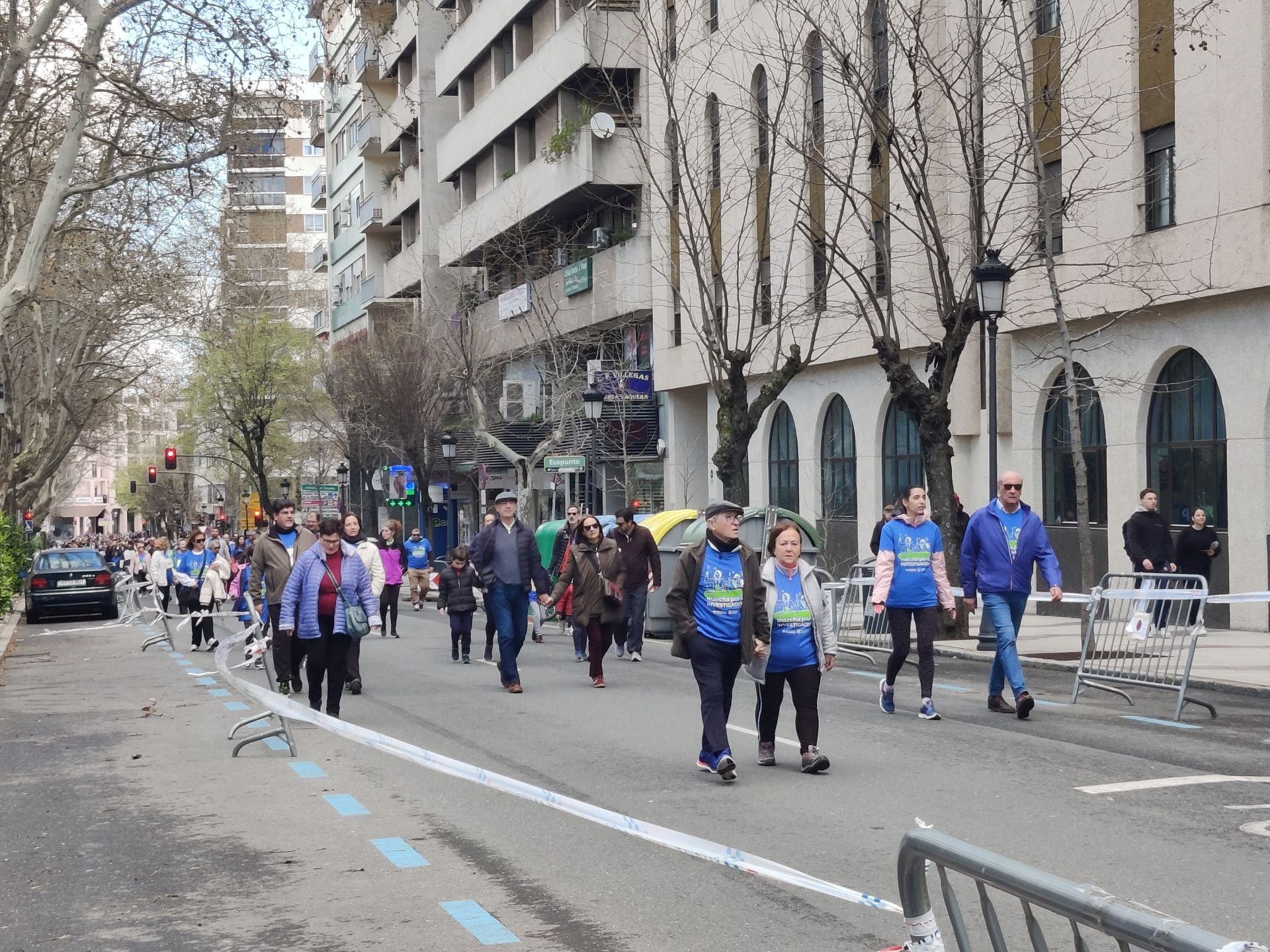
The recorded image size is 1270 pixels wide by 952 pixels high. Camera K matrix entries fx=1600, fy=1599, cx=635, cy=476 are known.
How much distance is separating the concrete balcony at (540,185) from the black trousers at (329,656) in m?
23.0

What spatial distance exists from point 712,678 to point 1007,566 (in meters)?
3.69

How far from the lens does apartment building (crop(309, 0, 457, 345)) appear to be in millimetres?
57594

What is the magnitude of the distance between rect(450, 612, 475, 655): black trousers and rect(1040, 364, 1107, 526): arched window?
9.63 m

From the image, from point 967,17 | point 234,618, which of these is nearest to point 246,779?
point 967,17

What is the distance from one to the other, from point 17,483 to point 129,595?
1675 cm

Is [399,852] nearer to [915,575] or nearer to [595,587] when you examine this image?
[915,575]

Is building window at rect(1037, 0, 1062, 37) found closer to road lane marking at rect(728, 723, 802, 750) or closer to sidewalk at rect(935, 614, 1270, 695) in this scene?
sidewalk at rect(935, 614, 1270, 695)

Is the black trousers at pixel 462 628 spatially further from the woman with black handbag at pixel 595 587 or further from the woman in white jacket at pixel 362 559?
the woman in white jacket at pixel 362 559

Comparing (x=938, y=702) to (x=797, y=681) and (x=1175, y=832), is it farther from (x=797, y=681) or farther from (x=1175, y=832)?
(x=1175, y=832)

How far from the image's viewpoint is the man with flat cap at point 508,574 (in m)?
15.1

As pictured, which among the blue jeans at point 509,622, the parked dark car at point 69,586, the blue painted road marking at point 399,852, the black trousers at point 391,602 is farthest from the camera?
the parked dark car at point 69,586

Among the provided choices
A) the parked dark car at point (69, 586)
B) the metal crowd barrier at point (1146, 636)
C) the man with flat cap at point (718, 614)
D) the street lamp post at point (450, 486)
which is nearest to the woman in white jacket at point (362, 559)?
the man with flat cap at point (718, 614)

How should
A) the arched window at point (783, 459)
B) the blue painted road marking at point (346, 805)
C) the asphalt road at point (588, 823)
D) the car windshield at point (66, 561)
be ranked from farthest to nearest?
the arched window at point (783, 459) < the car windshield at point (66, 561) < the blue painted road marking at point (346, 805) < the asphalt road at point (588, 823)

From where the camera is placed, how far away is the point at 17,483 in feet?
156
